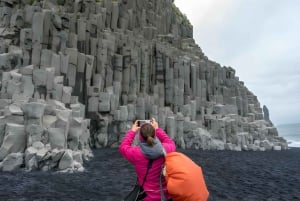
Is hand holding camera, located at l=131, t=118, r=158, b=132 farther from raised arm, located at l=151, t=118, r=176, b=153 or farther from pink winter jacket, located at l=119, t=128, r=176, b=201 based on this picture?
pink winter jacket, located at l=119, t=128, r=176, b=201

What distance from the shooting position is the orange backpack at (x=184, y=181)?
4750 millimetres

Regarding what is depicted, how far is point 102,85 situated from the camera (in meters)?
42.4

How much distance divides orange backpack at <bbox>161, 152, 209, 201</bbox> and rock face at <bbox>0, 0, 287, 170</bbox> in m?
18.6

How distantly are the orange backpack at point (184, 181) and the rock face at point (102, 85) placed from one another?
18.6 m

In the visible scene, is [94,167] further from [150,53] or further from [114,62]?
[150,53]

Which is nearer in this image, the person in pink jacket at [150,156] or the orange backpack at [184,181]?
the orange backpack at [184,181]

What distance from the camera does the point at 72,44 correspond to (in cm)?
4084

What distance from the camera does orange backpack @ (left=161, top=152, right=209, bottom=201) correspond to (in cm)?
475

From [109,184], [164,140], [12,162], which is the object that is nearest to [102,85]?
[12,162]

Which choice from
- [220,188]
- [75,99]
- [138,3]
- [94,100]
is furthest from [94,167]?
[138,3]

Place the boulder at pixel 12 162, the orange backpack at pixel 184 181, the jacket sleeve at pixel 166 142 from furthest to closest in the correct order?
the boulder at pixel 12 162, the jacket sleeve at pixel 166 142, the orange backpack at pixel 184 181

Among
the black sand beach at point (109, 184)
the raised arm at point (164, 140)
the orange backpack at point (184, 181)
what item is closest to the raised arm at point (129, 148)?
the raised arm at point (164, 140)

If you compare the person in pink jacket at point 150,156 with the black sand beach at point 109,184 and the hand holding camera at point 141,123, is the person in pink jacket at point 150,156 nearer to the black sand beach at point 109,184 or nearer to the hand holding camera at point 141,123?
the hand holding camera at point 141,123

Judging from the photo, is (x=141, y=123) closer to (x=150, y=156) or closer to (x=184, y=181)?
(x=150, y=156)
